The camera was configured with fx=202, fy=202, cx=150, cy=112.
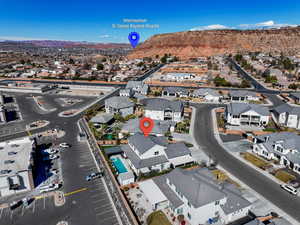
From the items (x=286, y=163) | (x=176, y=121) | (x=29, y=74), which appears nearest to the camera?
(x=286, y=163)

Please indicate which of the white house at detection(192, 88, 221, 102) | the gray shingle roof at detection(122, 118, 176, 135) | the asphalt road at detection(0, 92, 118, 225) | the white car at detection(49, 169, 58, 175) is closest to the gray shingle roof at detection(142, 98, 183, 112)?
the gray shingle roof at detection(122, 118, 176, 135)

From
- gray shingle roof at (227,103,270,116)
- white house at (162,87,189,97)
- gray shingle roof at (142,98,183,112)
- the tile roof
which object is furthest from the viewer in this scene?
white house at (162,87,189,97)

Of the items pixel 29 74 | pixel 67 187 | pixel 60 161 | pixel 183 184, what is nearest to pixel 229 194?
pixel 183 184

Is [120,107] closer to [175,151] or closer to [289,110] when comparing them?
[175,151]

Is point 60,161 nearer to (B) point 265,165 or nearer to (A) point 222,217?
(A) point 222,217

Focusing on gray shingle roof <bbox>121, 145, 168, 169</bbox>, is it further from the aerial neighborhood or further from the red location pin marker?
the red location pin marker
